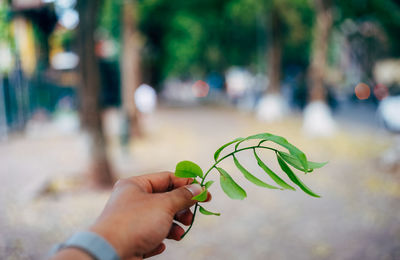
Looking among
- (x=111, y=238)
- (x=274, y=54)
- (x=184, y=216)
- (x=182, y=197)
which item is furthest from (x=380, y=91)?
(x=111, y=238)

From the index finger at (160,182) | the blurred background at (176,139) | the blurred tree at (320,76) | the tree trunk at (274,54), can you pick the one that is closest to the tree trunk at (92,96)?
the blurred background at (176,139)

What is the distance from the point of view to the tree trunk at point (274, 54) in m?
20.0

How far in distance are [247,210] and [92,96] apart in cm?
369

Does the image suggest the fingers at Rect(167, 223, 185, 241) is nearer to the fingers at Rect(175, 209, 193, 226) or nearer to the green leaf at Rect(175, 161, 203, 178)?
the fingers at Rect(175, 209, 193, 226)

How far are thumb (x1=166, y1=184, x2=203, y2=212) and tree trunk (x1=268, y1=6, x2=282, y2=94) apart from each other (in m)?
18.8

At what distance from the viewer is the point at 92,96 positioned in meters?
7.46

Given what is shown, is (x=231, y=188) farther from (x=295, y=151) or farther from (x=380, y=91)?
(x=380, y=91)

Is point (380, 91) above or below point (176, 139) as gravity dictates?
above

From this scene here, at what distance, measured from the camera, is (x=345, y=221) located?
579 centimetres

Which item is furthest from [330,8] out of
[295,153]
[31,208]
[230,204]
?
[295,153]

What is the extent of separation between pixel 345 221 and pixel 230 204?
1.88 metres

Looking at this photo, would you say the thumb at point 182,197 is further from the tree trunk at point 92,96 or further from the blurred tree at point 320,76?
the blurred tree at point 320,76

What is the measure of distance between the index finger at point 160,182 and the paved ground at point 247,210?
3.43 metres

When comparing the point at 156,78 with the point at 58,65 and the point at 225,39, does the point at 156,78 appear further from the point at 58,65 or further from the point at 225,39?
the point at 58,65
